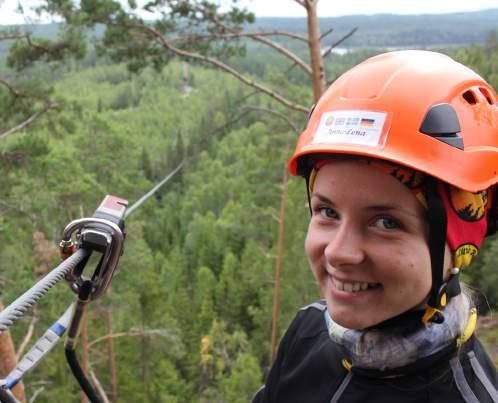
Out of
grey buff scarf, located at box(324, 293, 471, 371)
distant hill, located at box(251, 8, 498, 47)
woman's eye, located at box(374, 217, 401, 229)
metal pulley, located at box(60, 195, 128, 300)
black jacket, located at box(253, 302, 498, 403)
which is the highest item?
woman's eye, located at box(374, 217, 401, 229)

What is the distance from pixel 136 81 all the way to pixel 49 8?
327 feet

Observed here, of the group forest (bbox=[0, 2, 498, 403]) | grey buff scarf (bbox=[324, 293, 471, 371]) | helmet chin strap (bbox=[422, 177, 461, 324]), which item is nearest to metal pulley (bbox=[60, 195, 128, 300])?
grey buff scarf (bbox=[324, 293, 471, 371])

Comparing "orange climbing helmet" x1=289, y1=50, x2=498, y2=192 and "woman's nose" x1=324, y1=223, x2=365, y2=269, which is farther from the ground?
"orange climbing helmet" x1=289, y1=50, x2=498, y2=192

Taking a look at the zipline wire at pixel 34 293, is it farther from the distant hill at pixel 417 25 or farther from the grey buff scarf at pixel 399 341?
the distant hill at pixel 417 25

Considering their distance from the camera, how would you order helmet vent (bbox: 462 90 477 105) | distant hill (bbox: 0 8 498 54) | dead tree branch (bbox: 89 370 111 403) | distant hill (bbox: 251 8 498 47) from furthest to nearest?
1. distant hill (bbox: 251 8 498 47)
2. distant hill (bbox: 0 8 498 54)
3. dead tree branch (bbox: 89 370 111 403)
4. helmet vent (bbox: 462 90 477 105)

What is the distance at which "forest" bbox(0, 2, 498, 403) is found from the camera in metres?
7.55

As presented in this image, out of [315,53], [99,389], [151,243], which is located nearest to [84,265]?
[315,53]

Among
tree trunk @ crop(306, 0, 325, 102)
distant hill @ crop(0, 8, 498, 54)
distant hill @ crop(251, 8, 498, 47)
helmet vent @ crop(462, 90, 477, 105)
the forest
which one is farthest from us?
distant hill @ crop(251, 8, 498, 47)

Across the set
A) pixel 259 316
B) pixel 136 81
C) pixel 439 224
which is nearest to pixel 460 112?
pixel 439 224

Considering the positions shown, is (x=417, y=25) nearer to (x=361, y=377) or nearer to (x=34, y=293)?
(x=361, y=377)

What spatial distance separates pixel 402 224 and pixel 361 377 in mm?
433

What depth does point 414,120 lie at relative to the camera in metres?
1.39

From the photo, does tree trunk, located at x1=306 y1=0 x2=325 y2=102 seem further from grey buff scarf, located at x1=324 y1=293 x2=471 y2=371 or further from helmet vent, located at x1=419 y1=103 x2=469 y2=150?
grey buff scarf, located at x1=324 y1=293 x2=471 y2=371

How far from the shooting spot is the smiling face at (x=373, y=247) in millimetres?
1255
